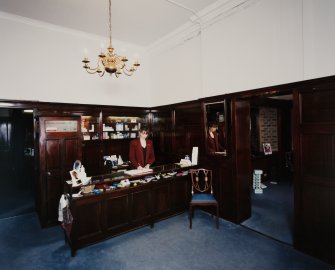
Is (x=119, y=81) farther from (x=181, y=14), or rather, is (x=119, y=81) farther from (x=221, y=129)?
(x=221, y=129)

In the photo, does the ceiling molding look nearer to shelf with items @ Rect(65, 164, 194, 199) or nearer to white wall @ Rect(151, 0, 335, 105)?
white wall @ Rect(151, 0, 335, 105)

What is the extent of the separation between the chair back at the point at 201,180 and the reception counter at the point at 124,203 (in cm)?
18

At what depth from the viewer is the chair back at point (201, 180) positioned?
473 centimetres

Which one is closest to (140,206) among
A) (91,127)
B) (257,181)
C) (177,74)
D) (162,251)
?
(162,251)

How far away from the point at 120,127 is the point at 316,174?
4.96 m

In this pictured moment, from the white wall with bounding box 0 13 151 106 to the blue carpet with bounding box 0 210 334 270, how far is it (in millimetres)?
3099

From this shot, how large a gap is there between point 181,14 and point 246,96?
8.27ft

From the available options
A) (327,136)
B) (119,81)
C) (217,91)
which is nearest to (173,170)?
(217,91)

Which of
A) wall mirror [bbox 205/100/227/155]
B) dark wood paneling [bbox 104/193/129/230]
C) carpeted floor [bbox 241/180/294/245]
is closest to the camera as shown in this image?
dark wood paneling [bbox 104/193/129/230]

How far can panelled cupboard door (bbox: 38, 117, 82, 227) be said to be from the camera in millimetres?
4445

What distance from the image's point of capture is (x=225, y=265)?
10.0 ft

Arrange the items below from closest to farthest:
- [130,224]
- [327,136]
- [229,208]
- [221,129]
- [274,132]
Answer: [327,136]
[130,224]
[229,208]
[221,129]
[274,132]

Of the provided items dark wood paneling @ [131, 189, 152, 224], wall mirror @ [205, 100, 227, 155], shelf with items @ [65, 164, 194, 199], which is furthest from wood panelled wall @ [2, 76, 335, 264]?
dark wood paneling @ [131, 189, 152, 224]

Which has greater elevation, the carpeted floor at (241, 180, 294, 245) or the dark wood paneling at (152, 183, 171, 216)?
the dark wood paneling at (152, 183, 171, 216)
